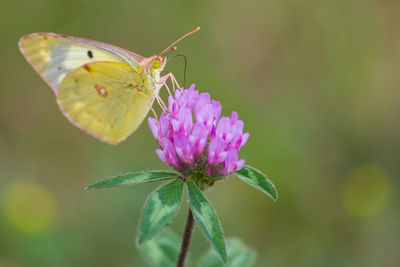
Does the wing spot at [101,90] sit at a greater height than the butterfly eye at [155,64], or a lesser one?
lesser

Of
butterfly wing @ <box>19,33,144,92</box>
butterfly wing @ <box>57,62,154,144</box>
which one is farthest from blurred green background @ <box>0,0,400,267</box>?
butterfly wing @ <box>19,33,144,92</box>

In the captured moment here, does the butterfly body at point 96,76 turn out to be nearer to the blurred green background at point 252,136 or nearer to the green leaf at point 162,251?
the green leaf at point 162,251

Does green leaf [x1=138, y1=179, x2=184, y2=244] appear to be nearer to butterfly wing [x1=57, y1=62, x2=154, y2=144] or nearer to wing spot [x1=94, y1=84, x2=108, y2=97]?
butterfly wing [x1=57, y1=62, x2=154, y2=144]

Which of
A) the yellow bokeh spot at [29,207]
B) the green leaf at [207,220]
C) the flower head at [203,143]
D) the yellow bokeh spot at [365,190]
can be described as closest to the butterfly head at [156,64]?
the flower head at [203,143]

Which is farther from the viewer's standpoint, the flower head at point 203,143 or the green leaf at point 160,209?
the flower head at point 203,143

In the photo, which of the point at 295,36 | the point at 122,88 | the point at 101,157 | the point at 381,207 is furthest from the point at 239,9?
the point at 122,88

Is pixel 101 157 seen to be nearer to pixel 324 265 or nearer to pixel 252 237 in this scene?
pixel 252 237

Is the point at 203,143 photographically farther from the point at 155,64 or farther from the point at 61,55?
the point at 61,55
